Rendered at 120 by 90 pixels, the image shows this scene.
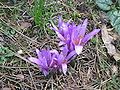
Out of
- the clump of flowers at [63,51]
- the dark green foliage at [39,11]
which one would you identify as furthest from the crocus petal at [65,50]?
the dark green foliage at [39,11]

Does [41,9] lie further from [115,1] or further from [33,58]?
[115,1]

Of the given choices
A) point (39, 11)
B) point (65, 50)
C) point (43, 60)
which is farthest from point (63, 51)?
point (39, 11)

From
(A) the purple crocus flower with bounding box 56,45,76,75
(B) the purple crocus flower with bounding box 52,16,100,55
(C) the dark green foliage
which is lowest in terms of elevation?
(A) the purple crocus flower with bounding box 56,45,76,75

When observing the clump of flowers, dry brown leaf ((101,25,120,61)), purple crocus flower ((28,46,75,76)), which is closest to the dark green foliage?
the clump of flowers

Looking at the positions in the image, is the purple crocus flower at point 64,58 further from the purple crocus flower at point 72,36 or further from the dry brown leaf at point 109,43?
the dry brown leaf at point 109,43

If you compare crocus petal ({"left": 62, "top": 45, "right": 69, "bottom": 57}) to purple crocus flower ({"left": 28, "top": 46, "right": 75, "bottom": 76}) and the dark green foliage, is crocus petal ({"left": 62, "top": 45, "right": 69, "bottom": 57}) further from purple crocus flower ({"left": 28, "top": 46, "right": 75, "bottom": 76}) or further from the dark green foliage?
the dark green foliage

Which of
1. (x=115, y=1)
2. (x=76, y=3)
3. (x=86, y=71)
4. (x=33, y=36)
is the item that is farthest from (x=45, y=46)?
(x=115, y=1)
